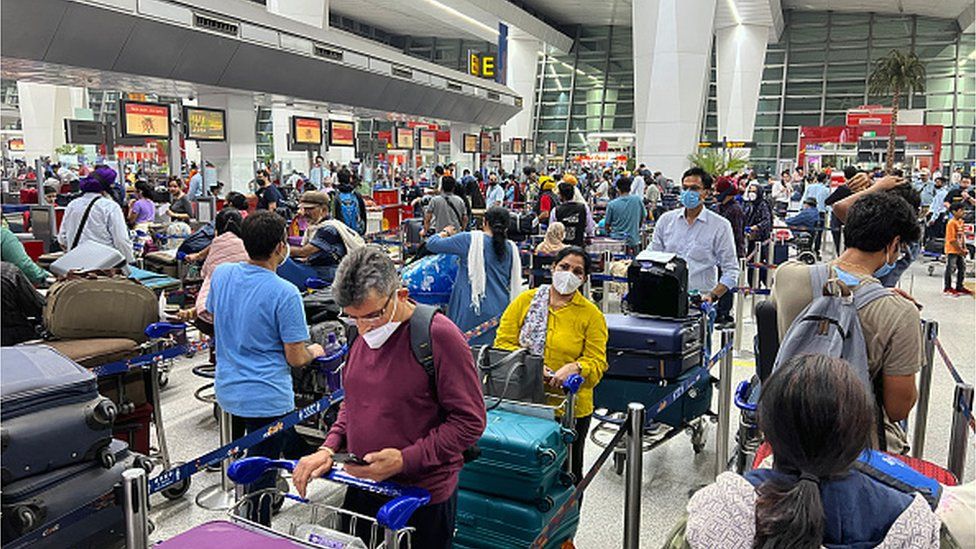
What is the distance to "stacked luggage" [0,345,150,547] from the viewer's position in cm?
246

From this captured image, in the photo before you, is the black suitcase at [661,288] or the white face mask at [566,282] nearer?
the white face mask at [566,282]

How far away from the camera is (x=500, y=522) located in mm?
3193

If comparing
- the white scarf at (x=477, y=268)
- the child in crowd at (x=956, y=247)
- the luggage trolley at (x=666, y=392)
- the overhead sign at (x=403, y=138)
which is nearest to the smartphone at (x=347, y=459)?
the luggage trolley at (x=666, y=392)

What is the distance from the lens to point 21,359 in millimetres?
2750

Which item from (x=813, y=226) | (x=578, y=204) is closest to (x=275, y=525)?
(x=578, y=204)

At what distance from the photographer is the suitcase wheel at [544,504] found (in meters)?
3.16

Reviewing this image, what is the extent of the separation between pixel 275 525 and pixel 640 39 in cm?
2087

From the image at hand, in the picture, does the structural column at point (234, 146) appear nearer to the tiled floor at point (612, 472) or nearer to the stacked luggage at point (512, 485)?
the tiled floor at point (612, 472)

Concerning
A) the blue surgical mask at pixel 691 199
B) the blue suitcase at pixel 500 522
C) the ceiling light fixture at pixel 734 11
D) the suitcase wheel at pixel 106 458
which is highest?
the ceiling light fixture at pixel 734 11

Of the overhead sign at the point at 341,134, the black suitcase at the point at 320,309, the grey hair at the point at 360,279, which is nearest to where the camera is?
the grey hair at the point at 360,279

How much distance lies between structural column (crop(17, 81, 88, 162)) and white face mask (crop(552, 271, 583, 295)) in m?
31.0

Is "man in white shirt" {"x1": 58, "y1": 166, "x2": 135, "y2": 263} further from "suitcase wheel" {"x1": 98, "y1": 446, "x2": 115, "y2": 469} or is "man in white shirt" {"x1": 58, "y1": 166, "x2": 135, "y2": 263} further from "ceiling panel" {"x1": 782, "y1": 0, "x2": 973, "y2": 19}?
"ceiling panel" {"x1": 782, "y1": 0, "x2": 973, "y2": 19}

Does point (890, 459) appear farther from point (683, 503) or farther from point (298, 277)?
point (298, 277)

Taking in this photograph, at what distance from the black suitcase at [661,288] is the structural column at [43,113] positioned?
3066 cm
